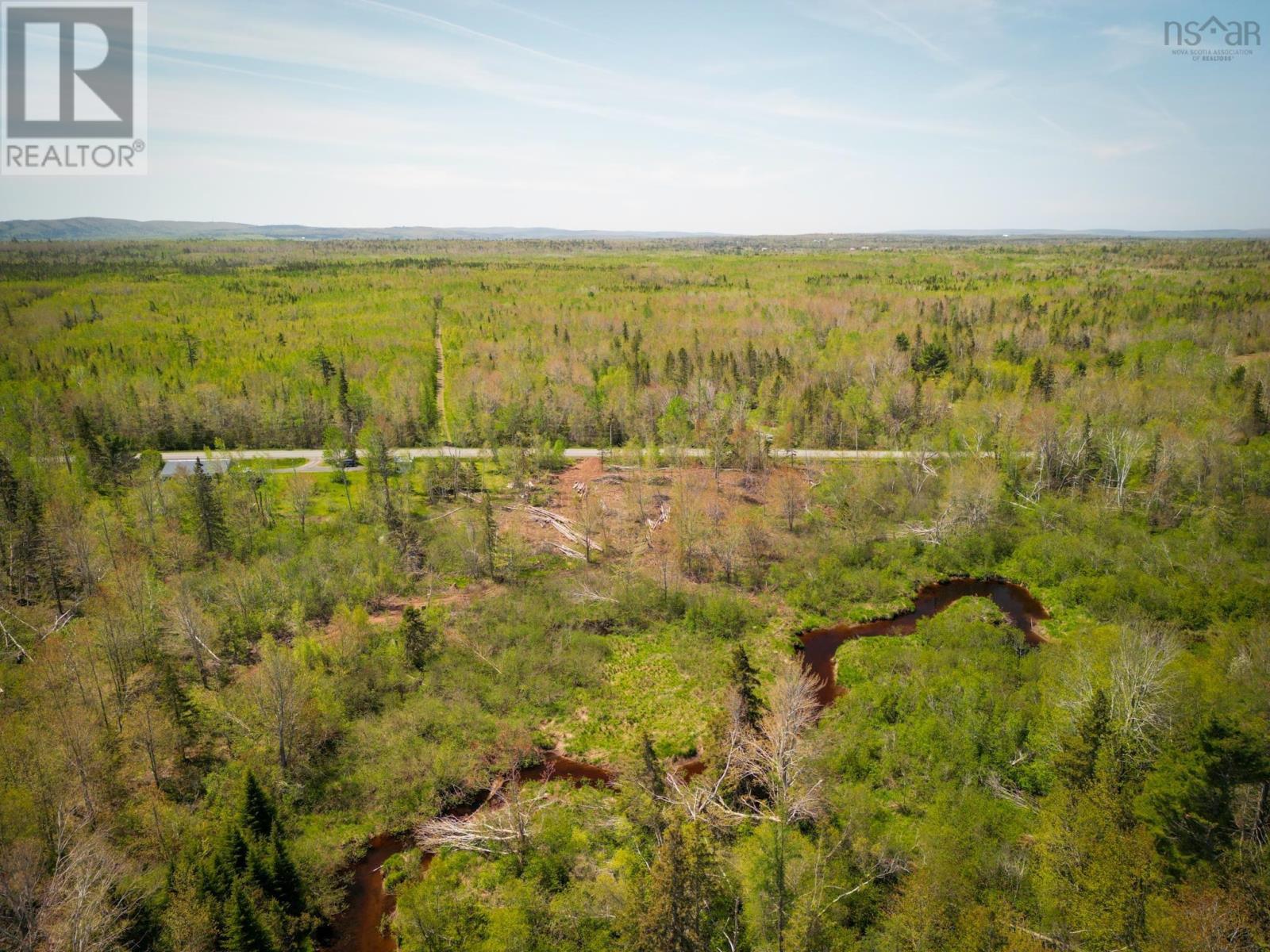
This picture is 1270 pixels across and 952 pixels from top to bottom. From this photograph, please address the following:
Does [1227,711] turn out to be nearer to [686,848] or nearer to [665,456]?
[686,848]

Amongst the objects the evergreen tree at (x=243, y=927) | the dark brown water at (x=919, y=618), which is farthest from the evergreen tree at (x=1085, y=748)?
the evergreen tree at (x=243, y=927)

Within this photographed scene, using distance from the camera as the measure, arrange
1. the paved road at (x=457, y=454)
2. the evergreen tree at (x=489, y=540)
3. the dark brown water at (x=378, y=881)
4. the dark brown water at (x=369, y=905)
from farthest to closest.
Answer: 1. the paved road at (x=457, y=454)
2. the evergreen tree at (x=489, y=540)
3. the dark brown water at (x=378, y=881)
4. the dark brown water at (x=369, y=905)

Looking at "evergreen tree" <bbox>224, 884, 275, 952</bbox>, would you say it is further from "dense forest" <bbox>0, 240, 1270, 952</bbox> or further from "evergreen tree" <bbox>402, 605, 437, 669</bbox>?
"evergreen tree" <bbox>402, 605, 437, 669</bbox>

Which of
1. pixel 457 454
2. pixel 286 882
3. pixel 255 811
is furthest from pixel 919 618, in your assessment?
pixel 457 454

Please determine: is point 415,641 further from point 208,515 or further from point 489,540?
point 208,515

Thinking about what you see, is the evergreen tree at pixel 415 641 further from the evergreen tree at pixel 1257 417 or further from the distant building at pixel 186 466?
the evergreen tree at pixel 1257 417
